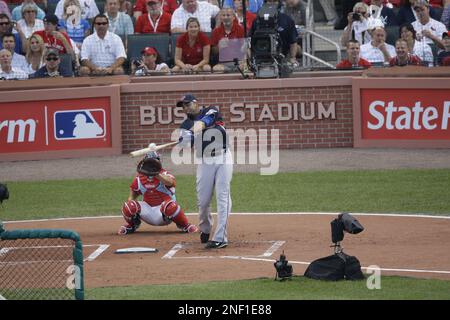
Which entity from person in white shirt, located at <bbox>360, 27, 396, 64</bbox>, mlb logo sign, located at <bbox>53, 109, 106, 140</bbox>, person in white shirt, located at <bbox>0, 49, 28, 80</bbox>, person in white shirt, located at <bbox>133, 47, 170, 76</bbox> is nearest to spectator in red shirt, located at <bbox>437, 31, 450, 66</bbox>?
person in white shirt, located at <bbox>360, 27, 396, 64</bbox>

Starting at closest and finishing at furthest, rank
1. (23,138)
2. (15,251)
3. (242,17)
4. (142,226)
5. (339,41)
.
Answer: (15,251) < (142,226) < (23,138) < (242,17) < (339,41)

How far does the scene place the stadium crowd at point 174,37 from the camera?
20.8 metres

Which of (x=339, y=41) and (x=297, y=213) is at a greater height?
(x=339, y=41)

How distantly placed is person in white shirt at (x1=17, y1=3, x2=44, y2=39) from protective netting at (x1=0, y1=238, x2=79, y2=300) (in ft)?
25.7

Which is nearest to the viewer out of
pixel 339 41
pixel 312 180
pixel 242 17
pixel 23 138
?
pixel 312 180

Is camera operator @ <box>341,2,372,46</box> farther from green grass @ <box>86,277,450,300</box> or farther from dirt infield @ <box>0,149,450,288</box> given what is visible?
green grass @ <box>86,277,450,300</box>

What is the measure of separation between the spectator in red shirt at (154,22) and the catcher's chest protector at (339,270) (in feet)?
35.6

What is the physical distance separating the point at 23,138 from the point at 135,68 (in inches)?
92.7

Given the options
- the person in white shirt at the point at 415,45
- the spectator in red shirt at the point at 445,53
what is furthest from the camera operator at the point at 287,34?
the spectator in red shirt at the point at 445,53

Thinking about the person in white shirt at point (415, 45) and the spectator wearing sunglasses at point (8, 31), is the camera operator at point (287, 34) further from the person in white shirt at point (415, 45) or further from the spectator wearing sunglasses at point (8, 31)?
the spectator wearing sunglasses at point (8, 31)

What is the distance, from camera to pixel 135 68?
68.9 ft

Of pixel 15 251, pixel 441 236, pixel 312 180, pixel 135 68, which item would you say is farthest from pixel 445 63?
pixel 15 251
